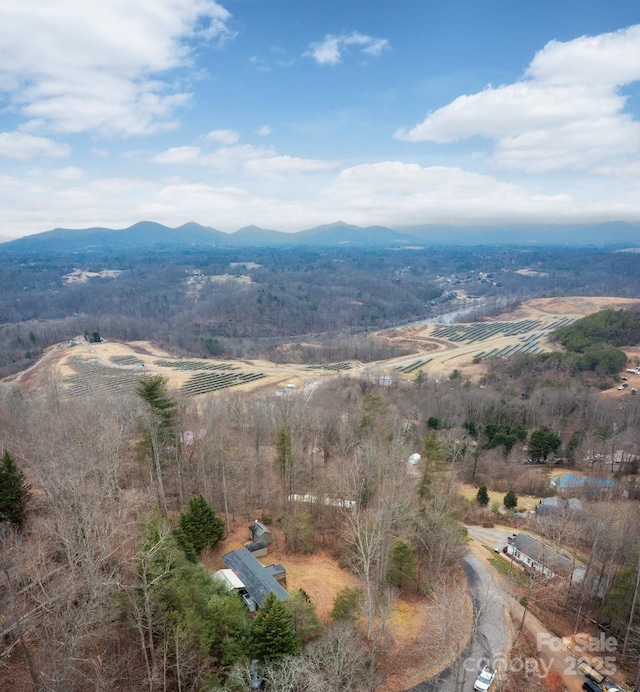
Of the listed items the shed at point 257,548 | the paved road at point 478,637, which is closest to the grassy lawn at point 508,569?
the paved road at point 478,637

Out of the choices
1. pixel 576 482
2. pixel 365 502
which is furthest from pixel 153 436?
pixel 576 482

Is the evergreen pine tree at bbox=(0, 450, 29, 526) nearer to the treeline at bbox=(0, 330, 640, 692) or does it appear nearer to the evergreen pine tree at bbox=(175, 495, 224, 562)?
the treeline at bbox=(0, 330, 640, 692)

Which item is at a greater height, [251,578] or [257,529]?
[251,578]

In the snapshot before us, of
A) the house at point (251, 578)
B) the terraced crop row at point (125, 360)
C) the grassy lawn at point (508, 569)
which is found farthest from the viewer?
the terraced crop row at point (125, 360)

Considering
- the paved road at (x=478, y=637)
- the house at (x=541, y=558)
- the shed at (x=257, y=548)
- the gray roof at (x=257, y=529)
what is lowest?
the house at (x=541, y=558)

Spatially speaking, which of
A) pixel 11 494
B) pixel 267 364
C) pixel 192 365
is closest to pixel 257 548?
pixel 11 494

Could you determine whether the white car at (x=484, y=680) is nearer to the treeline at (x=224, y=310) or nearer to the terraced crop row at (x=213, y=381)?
the terraced crop row at (x=213, y=381)

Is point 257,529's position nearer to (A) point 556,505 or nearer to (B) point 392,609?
(B) point 392,609
